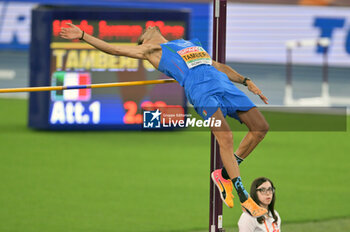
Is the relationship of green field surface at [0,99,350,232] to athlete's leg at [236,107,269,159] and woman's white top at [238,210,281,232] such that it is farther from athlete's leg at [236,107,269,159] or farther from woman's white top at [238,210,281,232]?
athlete's leg at [236,107,269,159]

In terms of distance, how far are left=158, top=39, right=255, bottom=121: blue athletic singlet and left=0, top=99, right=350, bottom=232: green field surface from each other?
11.0ft

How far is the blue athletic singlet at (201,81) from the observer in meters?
5.03

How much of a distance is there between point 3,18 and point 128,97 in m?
14.5

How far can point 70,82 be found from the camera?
12.8 m

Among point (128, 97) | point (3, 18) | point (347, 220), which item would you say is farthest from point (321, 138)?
point (3, 18)

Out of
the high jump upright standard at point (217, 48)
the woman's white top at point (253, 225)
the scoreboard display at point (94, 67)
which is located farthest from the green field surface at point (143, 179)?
the high jump upright standard at point (217, 48)

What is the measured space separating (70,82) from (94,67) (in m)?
0.43

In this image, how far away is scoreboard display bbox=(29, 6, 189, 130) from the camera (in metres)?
12.8

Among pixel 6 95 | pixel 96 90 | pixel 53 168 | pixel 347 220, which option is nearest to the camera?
pixel 347 220

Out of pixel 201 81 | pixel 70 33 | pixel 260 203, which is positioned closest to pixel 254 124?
pixel 201 81

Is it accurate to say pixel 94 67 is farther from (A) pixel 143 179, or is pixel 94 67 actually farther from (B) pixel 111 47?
(B) pixel 111 47

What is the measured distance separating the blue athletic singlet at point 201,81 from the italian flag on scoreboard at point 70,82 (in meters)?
7.50

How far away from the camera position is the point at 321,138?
14180 mm

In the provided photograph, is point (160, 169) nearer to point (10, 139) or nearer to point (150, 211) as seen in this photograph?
point (150, 211)
